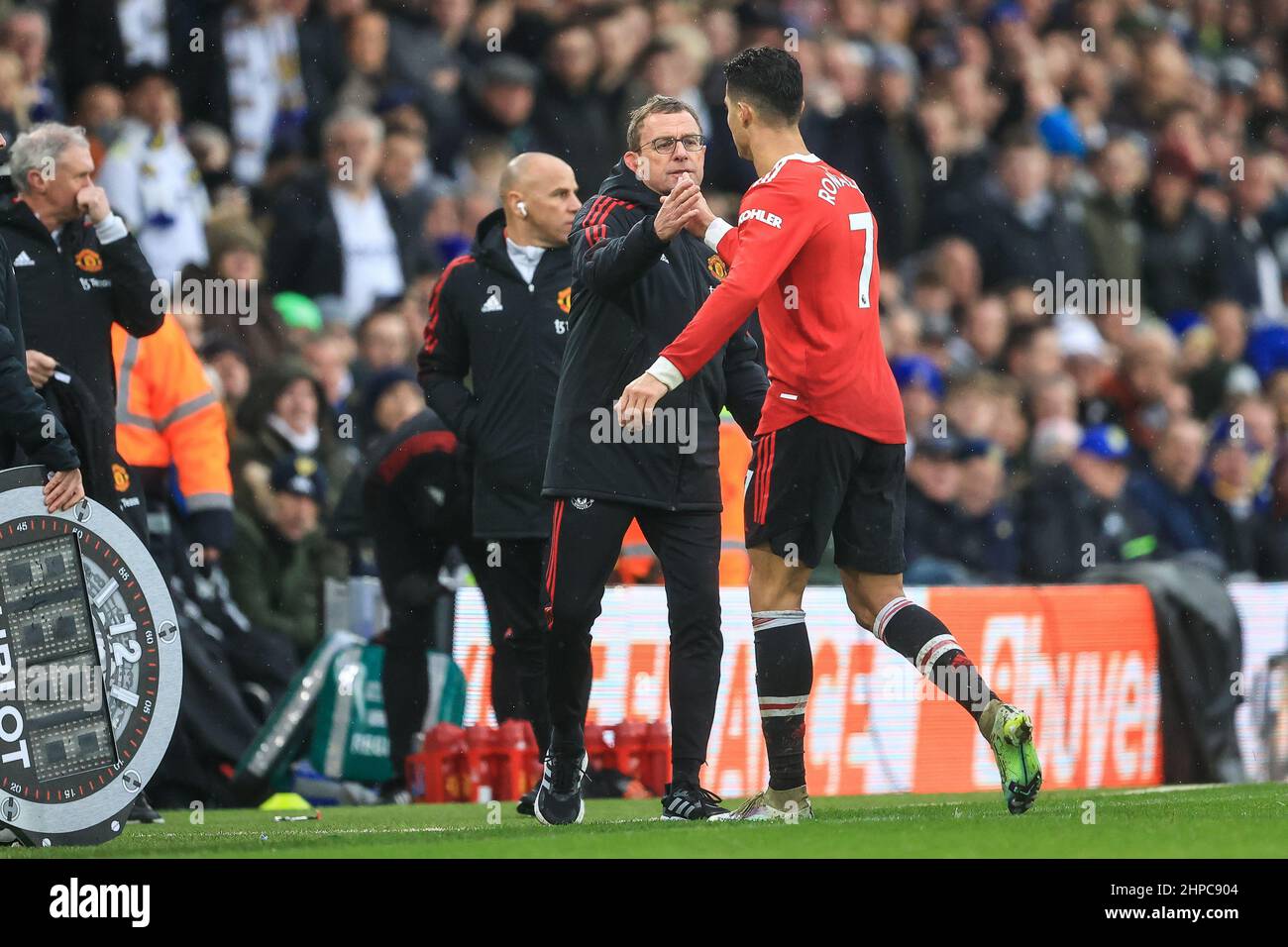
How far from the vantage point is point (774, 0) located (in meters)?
16.3

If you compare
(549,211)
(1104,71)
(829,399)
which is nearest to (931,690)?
(549,211)

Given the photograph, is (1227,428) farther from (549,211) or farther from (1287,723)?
(549,211)

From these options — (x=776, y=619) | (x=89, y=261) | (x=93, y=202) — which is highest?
(x=93, y=202)

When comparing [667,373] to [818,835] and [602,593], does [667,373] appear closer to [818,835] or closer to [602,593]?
[602,593]

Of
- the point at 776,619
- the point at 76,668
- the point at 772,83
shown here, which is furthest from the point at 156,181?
the point at 776,619

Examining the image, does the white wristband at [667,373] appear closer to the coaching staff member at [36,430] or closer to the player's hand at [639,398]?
the player's hand at [639,398]

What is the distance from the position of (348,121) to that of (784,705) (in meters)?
7.03

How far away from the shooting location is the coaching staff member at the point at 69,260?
8117 millimetres

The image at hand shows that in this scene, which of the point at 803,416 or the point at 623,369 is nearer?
the point at 803,416

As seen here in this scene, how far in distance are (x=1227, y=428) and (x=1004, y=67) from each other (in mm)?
4315

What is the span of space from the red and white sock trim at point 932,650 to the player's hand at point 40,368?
121 inches

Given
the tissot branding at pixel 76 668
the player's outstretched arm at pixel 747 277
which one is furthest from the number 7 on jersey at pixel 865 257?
the tissot branding at pixel 76 668

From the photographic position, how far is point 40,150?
815 cm
